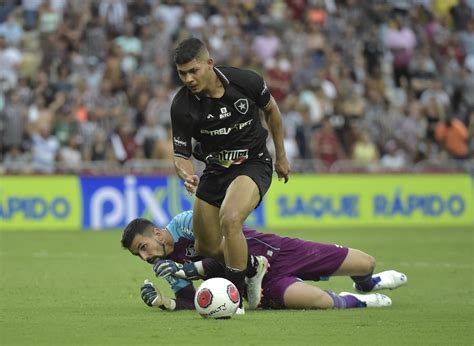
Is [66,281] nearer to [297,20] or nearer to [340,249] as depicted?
[340,249]

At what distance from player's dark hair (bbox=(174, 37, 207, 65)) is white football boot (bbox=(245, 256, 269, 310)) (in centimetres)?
193

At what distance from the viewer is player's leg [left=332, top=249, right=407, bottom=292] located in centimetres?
1100

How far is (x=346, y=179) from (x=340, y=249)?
14.2m

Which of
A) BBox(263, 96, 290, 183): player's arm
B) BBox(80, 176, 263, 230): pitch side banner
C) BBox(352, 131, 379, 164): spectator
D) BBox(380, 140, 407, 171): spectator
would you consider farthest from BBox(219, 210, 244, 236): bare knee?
BBox(380, 140, 407, 171): spectator

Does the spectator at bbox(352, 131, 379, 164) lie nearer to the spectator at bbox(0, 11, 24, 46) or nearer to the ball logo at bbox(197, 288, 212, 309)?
the spectator at bbox(0, 11, 24, 46)

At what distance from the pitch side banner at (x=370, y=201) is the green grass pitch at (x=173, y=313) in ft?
19.4

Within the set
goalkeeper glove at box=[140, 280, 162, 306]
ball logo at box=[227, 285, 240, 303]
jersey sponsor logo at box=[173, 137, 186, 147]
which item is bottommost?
goalkeeper glove at box=[140, 280, 162, 306]

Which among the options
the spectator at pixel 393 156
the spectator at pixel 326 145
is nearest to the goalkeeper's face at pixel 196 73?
the spectator at pixel 326 145

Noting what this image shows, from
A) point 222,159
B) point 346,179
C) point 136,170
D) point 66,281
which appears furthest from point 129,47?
point 222,159

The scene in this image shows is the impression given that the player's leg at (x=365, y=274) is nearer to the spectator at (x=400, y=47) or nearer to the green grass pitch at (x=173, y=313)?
the green grass pitch at (x=173, y=313)

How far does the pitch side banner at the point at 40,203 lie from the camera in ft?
74.9

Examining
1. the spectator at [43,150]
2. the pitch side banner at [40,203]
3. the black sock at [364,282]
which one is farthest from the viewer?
the spectator at [43,150]

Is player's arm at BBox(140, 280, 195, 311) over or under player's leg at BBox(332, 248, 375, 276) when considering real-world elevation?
under

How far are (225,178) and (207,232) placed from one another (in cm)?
56
